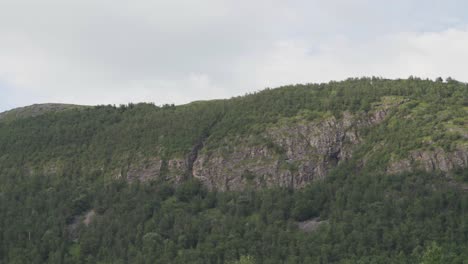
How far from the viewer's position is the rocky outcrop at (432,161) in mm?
168875

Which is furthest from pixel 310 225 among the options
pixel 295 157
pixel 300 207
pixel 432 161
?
pixel 432 161

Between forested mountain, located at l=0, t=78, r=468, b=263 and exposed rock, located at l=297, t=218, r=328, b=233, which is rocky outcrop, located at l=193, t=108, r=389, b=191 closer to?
forested mountain, located at l=0, t=78, r=468, b=263

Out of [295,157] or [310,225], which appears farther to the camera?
[295,157]

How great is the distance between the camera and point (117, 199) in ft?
636

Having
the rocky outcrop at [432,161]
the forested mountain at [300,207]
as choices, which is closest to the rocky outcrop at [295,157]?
the forested mountain at [300,207]

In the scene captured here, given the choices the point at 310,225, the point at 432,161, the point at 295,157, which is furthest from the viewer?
the point at 295,157

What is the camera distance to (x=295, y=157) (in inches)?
7608

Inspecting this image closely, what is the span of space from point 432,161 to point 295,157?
1424 inches

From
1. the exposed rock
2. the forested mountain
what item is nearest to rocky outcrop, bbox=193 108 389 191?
the forested mountain

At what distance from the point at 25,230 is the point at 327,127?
79657 millimetres

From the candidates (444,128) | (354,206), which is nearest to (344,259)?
(354,206)

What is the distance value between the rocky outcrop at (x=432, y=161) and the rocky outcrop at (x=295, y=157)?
19.8 metres

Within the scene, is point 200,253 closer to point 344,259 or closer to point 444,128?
point 344,259

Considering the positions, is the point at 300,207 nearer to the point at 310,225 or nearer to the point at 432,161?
the point at 310,225
